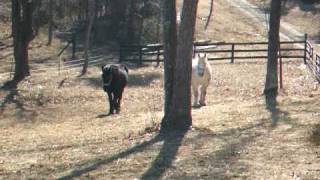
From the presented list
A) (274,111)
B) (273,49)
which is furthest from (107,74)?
(274,111)

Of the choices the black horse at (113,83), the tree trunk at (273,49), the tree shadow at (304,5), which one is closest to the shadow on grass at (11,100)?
the black horse at (113,83)

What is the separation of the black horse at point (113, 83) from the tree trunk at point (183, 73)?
7232 millimetres

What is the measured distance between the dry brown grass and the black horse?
0.77 metres

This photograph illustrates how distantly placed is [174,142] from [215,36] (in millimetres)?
40145

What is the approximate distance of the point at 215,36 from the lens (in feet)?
172

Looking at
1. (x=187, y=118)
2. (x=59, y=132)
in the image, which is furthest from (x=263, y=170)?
(x=59, y=132)

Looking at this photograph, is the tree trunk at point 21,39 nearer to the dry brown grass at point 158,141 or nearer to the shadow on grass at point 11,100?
the shadow on grass at point 11,100

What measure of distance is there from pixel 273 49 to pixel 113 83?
5.31 metres

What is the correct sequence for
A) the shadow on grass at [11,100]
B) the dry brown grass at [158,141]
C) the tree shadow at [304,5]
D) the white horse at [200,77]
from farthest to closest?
1. the tree shadow at [304,5]
2. the shadow on grass at [11,100]
3. the white horse at [200,77]
4. the dry brown grass at [158,141]

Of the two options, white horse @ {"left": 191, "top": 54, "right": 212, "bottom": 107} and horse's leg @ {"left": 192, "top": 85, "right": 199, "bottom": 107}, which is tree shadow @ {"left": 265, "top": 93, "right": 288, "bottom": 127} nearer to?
white horse @ {"left": 191, "top": 54, "right": 212, "bottom": 107}

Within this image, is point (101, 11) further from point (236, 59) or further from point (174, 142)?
point (174, 142)

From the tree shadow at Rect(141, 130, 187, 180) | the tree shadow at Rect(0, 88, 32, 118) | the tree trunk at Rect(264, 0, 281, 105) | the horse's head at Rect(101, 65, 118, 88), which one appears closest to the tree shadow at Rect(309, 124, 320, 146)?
the tree shadow at Rect(141, 130, 187, 180)

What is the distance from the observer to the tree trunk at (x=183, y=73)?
1406cm

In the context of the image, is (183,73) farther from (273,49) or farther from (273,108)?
(273,49)
